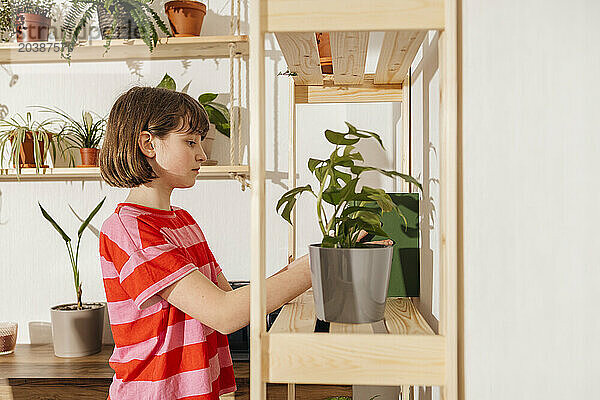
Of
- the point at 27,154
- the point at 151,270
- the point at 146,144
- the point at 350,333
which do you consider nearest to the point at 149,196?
the point at 146,144

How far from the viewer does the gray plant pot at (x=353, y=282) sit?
73 cm

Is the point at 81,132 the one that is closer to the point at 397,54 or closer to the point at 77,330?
the point at 77,330

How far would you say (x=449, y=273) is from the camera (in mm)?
616

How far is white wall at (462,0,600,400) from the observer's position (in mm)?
606

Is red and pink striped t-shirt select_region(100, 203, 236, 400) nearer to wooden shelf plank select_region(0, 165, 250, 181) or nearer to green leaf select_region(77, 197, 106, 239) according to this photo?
wooden shelf plank select_region(0, 165, 250, 181)

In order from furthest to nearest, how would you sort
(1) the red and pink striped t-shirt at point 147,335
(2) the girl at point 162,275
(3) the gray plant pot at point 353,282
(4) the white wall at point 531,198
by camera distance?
(1) the red and pink striped t-shirt at point 147,335 → (2) the girl at point 162,275 → (3) the gray plant pot at point 353,282 → (4) the white wall at point 531,198

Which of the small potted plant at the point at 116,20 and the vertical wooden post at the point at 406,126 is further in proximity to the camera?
the small potted plant at the point at 116,20

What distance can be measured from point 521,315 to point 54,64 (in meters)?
2.00

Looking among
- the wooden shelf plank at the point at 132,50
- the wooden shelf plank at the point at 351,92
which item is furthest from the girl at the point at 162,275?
the wooden shelf plank at the point at 132,50

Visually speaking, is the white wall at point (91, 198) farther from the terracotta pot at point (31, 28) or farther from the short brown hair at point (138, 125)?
the short brown hair at point (138, 125)

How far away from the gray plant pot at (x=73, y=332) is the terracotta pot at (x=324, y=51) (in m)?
1.19

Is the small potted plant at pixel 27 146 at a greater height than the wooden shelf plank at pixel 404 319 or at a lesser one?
greater

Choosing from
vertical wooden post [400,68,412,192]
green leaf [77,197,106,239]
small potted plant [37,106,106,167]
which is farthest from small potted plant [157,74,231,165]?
vertical wooden post [400,68,412,192]

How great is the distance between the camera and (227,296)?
99 centimetres
